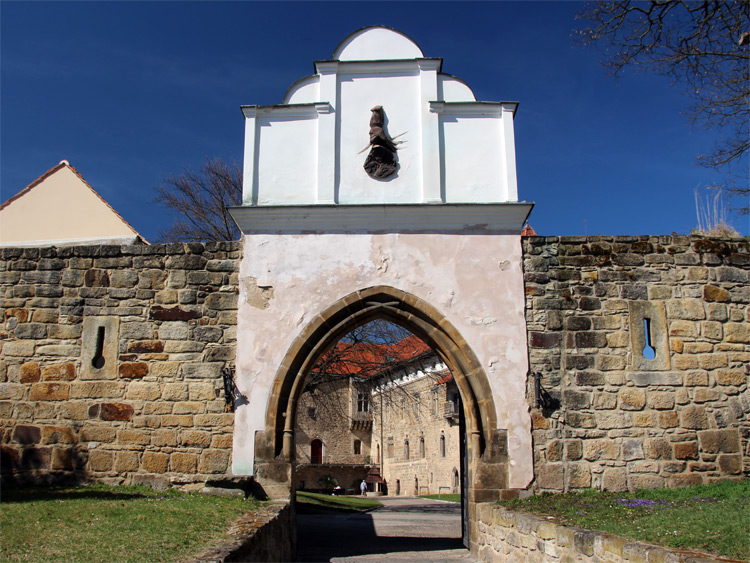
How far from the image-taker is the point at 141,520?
519 cm

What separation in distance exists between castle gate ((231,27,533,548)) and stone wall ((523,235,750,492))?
14.4 inches

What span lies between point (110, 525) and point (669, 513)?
4501 millimetres

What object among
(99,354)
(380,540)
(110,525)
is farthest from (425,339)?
(110,525)

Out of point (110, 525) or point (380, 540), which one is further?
point (380, 540)

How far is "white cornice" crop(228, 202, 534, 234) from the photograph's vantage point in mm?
8234

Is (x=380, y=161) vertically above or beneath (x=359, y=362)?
above

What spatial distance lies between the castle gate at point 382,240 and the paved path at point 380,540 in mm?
1051

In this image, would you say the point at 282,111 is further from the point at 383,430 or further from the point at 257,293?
the point at 383,430

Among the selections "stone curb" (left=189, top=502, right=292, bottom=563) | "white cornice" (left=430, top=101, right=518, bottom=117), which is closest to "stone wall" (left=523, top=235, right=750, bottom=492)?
"white cornice" (left=430, top=101, right=518, bottom=117)

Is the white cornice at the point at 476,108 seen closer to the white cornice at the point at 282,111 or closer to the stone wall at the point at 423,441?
the white cornice at the point at 282,111

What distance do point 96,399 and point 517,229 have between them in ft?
18.0

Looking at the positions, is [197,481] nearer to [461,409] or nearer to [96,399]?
[96,399]

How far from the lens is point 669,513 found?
5.63m

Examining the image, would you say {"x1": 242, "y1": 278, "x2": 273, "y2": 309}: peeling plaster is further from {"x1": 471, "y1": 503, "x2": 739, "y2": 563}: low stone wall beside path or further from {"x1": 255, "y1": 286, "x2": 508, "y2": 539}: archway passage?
{"x1": 471, "y1": 503, "x2": 739, "y2": 563}: low stone wall beside path
